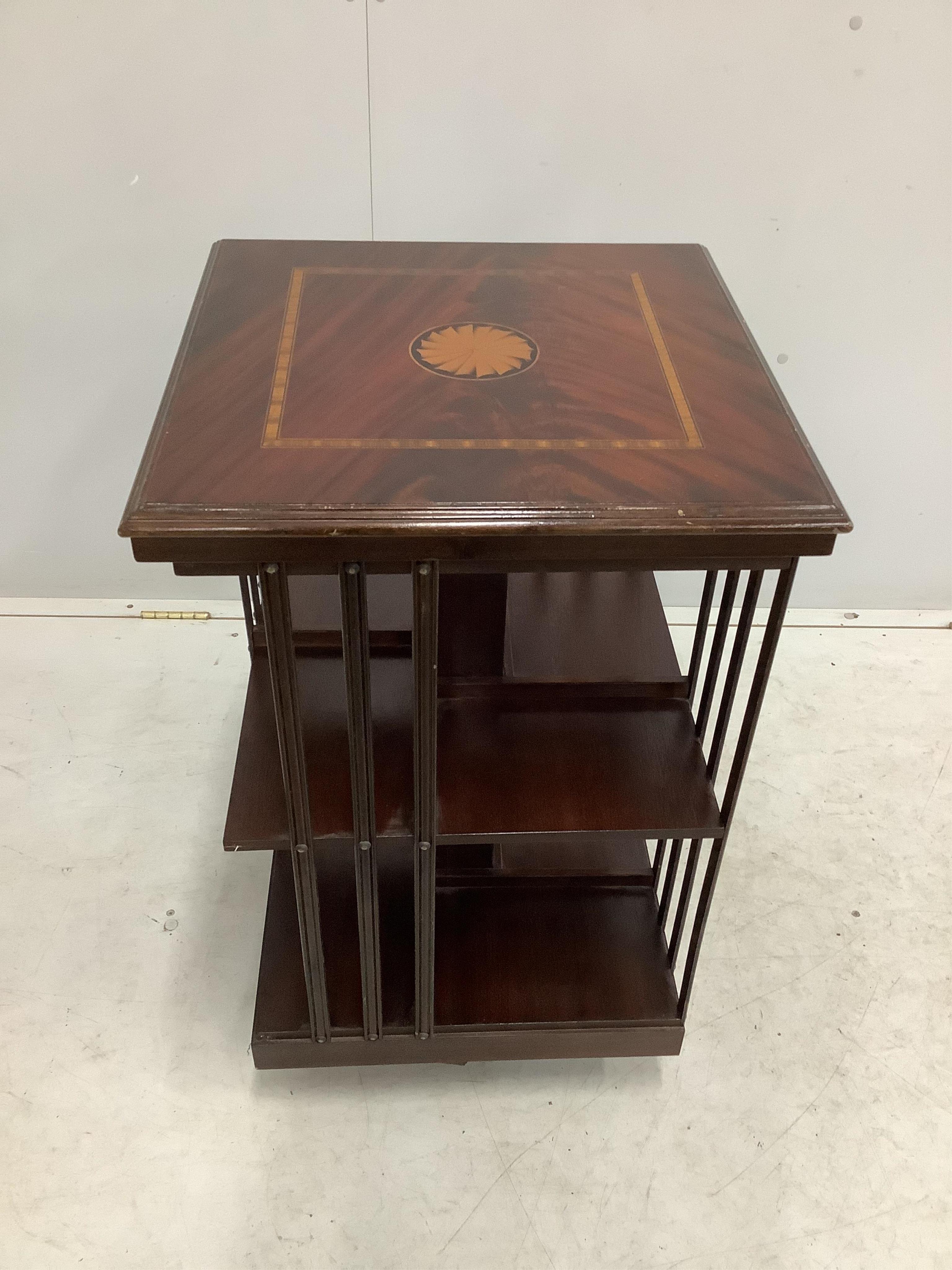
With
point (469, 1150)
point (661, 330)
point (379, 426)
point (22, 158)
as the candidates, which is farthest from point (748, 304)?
point (469, 1150)

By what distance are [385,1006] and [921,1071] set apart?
2.75 ft

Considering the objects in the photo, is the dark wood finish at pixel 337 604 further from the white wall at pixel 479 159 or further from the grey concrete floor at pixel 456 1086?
the white wall at pixel 479 159

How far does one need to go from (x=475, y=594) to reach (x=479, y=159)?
96cm

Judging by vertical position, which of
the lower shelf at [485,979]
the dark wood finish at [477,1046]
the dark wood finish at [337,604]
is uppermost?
the dark wood finish at [337,604]

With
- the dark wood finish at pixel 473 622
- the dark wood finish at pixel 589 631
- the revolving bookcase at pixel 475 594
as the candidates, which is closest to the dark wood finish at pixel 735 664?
the revolving bookcase at pixel 475 594

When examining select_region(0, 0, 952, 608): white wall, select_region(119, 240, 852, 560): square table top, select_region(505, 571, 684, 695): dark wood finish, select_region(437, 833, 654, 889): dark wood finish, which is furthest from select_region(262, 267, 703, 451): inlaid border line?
select_region(0, 0, 952, 608): white wall

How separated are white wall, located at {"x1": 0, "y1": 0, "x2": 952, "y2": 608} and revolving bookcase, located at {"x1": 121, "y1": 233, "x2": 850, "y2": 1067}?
462mm

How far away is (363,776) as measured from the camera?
118 centimetres

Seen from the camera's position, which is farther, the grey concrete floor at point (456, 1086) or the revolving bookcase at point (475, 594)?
the grey concrete floor at point (456, 1086)

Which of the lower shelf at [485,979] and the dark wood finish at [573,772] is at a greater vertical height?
the dark wood finish at [573,772]

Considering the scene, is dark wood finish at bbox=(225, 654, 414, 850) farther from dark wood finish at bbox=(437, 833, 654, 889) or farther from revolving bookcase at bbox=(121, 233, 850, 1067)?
dark wood finish at bbox=(437, 833, 654, 889)

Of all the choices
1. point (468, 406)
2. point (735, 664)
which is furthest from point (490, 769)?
point (468, 406)

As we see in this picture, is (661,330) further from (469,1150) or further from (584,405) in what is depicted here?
(469,1150)

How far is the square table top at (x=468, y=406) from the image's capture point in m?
1.01
